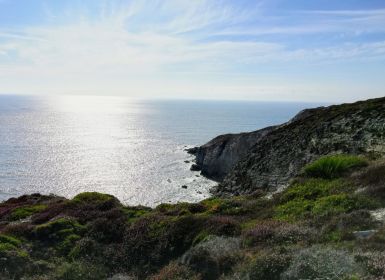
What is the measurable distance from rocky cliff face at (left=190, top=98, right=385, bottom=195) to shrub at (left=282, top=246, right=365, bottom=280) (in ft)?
55.7

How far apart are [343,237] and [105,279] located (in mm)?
7394

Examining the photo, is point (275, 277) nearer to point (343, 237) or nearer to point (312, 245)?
point (312, 245)

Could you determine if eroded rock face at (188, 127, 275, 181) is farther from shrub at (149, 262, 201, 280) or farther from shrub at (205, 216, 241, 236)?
shrub at (149, 262, 201, 280)

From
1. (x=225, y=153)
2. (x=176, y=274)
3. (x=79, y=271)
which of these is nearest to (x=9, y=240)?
(x=79, y=271)

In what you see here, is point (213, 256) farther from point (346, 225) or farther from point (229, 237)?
point (346, 225)

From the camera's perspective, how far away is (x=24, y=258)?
1449 centimetres

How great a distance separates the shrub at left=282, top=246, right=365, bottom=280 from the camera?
898 centimetres

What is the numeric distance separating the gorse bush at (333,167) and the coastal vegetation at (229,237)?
49 millimetres

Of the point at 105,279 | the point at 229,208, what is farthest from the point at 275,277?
the point at 229,208

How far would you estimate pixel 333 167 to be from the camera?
20.4m

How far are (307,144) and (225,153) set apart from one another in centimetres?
4814

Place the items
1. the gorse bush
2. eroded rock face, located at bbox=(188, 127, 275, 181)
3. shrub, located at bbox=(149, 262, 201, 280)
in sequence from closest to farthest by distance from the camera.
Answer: shrub, located at bbox=(149, 262, 201, 280), the gorse bush, eroded rock face, located at bbox=(188, 127, 275, 181)

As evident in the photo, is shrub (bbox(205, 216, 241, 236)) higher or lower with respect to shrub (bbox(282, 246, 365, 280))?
lower

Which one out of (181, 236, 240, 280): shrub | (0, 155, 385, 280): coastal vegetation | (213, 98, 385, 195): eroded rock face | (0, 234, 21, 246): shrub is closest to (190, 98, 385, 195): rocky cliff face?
(213, 98, 385, 195): eroded rock face
